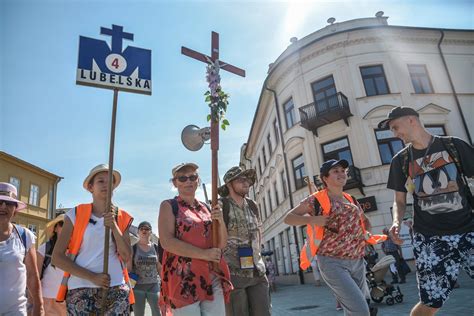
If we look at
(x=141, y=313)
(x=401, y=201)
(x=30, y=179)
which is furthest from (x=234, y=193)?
(x=30, y=179)

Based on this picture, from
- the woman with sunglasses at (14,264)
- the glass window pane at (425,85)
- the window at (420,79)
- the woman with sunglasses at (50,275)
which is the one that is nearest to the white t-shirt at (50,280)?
the woman with sunglasses at (50,275)

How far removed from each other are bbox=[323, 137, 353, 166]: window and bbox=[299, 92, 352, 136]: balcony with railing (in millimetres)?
905

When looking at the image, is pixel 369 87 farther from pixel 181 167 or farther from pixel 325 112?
pixel 181 167

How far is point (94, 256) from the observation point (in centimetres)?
290

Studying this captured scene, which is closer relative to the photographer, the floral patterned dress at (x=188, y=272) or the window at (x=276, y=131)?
the floral patterned dress at (x=188, y=272)

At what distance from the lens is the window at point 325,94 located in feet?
60.2

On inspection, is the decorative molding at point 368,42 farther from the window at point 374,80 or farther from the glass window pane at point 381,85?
the glass window pane at point 381,85

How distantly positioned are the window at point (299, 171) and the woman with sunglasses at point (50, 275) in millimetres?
16593

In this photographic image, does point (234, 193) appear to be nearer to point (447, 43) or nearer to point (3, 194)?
point (3, 194)

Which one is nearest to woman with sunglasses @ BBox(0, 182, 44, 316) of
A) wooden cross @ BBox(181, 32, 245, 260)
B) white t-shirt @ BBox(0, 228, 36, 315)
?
white t-shirt @ BBox(0, 228, 36, 315)

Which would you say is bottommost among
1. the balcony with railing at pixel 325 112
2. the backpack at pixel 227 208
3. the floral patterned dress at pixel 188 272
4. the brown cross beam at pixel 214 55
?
the floral patterned dress at pixel 188 272

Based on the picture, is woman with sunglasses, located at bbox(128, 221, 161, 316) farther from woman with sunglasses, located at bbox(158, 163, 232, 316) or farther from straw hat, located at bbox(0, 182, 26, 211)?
woman with sunglasses, located at bbox(158, 163, 232, 316)

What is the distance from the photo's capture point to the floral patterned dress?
274cm

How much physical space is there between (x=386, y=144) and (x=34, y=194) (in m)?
29.4
